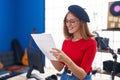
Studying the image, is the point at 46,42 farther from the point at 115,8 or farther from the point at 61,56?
the point at 115,8

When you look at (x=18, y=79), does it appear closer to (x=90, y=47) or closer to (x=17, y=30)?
(x=90, y=47)

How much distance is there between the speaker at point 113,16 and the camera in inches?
134

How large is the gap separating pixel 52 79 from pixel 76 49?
75 cm

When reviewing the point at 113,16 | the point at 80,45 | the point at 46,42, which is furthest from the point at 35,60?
the point at 113,16

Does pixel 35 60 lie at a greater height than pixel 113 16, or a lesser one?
lesser

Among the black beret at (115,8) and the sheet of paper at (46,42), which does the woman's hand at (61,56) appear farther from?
the black beret at (115,8)

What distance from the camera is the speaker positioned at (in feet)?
11.2

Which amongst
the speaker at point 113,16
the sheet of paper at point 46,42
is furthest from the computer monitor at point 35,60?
the speaker at point 113,16

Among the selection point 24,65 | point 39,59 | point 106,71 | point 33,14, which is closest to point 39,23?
point 33,14

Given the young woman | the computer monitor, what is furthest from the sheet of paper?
the computer monitor

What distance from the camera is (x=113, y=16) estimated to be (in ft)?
11.5

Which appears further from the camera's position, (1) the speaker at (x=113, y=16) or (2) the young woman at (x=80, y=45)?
(1) the speaker at (x=113, y=16)

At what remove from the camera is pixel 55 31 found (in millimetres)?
4316

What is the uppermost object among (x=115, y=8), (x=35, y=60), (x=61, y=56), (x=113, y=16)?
(x=115, y=8)
